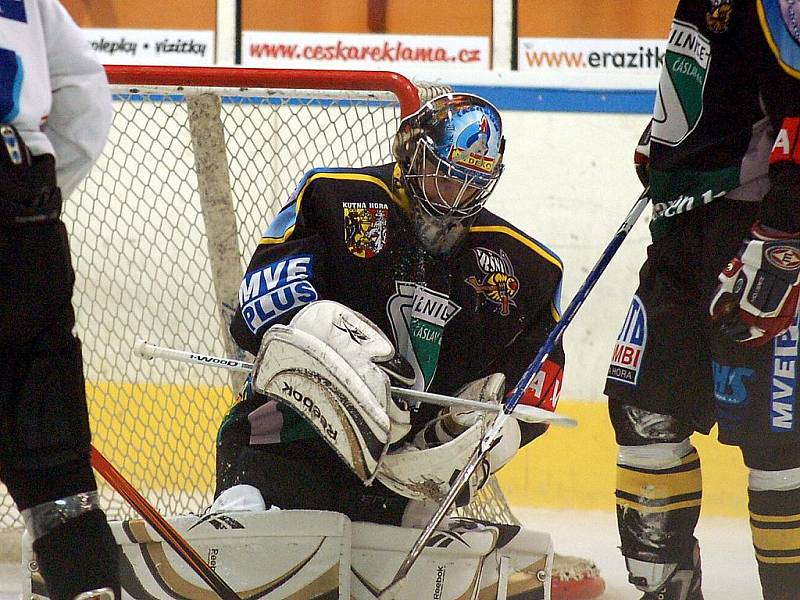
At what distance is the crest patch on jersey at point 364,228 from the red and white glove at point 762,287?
59cm

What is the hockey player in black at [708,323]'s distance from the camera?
75.0 inches

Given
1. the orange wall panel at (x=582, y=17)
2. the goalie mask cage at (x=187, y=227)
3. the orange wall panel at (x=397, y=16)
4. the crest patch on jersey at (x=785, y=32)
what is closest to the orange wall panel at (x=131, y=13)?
the orange wall panel at (x=397, y=16)

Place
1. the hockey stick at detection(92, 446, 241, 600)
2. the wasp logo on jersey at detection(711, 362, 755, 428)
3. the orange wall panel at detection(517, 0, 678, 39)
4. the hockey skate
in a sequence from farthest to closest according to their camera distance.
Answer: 1. the orange wall panel at detection(517, 0, 678, 39)
2. the hockey skate
3. the wasp logo on jersey at detection(711, 362, 755, 428)
4. the hockey stick at detection(92, 446, 241, 600)

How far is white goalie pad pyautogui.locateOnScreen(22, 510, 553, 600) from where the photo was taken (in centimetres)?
183

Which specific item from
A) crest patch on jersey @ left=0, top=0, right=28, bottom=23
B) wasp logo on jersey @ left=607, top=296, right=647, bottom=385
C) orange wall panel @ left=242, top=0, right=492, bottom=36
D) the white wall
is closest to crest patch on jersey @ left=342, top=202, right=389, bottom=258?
wasp logo on jersey @ left=607, top=296, right=647, bottom=385

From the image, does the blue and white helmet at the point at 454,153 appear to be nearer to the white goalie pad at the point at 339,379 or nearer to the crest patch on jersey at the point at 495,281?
the crest patch on jersey at the point at 495,281

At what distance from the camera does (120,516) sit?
2.96m

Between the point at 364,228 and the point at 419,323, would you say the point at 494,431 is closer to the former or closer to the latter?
the point at 419,323

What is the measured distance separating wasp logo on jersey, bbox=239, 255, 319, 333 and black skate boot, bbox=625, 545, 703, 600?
71 cm

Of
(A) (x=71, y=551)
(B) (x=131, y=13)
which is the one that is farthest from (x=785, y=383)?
(B) (x=131, y=13)

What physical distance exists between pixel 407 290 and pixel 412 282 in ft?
0.05

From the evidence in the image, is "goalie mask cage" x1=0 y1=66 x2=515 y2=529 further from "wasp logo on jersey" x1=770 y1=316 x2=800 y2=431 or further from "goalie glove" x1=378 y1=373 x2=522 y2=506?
"wasp logo on jersey" x1=770 y1=316 x2=800 y2=431

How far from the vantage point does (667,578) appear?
201 cm

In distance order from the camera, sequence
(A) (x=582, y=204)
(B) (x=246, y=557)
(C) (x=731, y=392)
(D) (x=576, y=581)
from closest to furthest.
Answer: (B) (x=246, y=557) → (C) (x=731, y=392) → (D) (x=576, y=581) → (A) (x=582, y=204)
